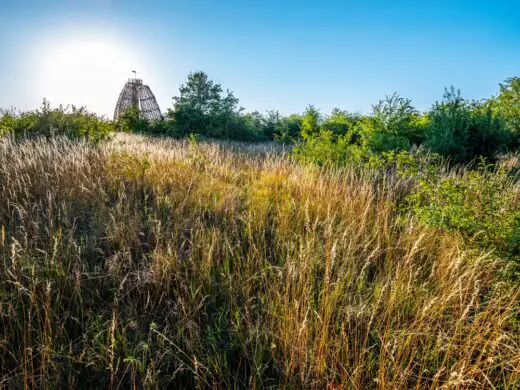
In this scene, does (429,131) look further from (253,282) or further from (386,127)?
(253,282)

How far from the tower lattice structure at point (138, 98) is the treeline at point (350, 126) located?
450 cm

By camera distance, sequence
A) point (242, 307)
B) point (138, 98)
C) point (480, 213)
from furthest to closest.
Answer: point (138, 98) < point (480, 213) < point (242, 307)

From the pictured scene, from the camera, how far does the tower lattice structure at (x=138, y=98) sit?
21.5 meters

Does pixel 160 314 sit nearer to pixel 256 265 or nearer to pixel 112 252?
pixel 256 265

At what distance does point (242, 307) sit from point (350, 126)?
5.82 metres

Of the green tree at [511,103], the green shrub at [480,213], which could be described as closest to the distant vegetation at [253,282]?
the green shrub at [480,213]

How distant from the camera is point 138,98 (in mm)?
21797

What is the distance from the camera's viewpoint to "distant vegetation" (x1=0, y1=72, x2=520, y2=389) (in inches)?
61.5

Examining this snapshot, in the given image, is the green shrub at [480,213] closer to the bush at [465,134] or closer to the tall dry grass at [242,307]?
the tall dry grass at [242,307]

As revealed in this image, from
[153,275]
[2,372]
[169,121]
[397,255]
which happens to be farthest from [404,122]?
[169,121]

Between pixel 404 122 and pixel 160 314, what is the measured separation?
6.70m

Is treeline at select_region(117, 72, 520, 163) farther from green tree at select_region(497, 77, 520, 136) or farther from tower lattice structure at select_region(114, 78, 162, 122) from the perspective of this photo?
tower lattice structure at select_region(114, 78, 162, 122)

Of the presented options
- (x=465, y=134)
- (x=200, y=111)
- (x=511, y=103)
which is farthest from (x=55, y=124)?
(x=511, y=103)

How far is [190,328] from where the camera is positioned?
1740mm
